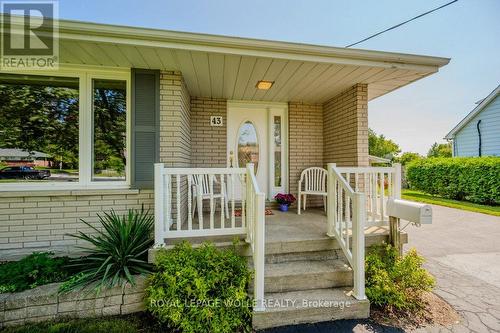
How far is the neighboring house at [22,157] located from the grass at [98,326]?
1962 mm

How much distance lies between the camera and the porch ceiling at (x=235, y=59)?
244cm

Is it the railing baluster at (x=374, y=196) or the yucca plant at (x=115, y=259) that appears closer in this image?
the yucca plant at (x=115, y=259)

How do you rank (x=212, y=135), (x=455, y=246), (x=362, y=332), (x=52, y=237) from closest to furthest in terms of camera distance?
(x=362, y=332) < (x=52, y=237) < (x=455, y=246) < (x=212, y=135)

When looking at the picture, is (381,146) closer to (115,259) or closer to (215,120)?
(215,120)

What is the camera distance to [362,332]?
195 cm

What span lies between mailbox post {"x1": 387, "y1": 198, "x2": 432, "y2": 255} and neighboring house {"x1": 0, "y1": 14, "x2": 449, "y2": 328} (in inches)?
5.2

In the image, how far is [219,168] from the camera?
2717 mm

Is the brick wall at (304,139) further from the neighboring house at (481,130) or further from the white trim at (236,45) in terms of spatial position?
the neighboring house at (481,130)

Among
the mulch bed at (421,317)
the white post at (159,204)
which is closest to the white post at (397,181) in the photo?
the mulch bed at (421,317)

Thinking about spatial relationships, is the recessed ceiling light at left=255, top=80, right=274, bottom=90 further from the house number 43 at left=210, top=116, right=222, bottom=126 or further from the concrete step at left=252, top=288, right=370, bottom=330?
the concrete step at left=252, top=288, right=370, bottom=330


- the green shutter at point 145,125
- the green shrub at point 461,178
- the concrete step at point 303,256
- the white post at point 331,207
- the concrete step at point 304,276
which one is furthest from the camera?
the green shrub at point 461,178

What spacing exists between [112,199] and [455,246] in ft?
18.5

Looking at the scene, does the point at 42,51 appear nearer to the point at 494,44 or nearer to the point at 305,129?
the point at 305,129

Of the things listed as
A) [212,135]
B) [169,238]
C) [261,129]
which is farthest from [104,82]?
[261,129]
